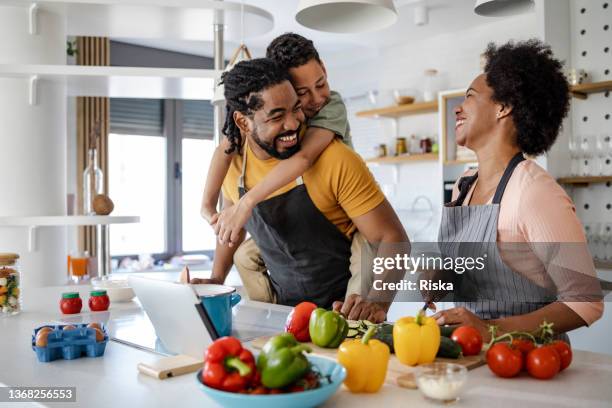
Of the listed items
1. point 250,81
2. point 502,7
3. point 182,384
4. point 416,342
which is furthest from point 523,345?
point 502,7

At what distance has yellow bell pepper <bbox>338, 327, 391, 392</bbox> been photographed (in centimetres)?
114

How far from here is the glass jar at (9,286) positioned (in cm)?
196

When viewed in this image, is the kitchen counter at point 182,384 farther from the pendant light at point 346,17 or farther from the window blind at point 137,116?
the window blind at point 137,116

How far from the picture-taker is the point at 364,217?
6.98ft

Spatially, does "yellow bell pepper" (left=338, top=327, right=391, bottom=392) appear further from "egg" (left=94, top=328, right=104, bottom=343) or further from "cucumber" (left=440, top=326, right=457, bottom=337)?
"egg" (left=94, top=328, right=104, bottom=343)

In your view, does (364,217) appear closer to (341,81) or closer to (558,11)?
(558,11)

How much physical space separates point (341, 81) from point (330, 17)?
5.48m

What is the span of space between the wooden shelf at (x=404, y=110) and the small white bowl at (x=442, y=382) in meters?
4.84

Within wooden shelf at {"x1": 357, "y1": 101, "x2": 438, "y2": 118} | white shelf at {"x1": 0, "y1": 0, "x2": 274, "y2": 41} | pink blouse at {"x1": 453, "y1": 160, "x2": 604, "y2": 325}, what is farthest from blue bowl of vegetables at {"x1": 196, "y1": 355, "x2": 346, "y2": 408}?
wooden shelf at {"x1": 357, "y1": 101, "x2": 438, "y2": 118}

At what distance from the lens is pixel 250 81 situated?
2.01m

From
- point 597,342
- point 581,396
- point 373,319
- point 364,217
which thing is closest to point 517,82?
point 364,217

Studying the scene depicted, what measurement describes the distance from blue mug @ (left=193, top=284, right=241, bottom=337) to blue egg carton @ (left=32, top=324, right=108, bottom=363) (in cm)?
27

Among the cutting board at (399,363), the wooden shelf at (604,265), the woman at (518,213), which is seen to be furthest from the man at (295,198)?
the wooden shelf at (604,265)

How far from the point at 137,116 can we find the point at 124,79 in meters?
4.14
